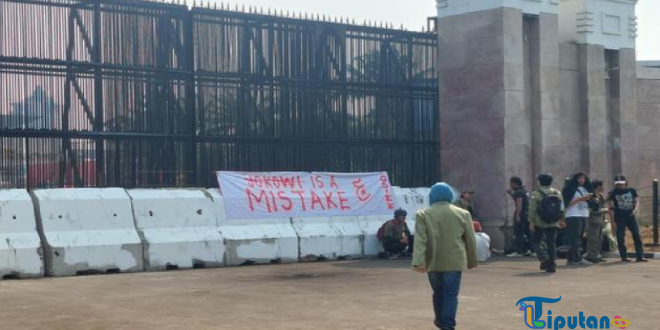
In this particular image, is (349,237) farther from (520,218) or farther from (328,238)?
(520,218)

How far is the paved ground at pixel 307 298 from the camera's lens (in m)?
10.8

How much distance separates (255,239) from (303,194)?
1787mm

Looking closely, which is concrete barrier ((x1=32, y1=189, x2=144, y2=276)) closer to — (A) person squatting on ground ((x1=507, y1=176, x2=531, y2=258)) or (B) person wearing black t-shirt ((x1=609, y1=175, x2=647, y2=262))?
(A) person squatting on ground ((x1=507, y1=176, x2=531, y2=258))

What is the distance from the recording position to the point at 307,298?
12.8 meters

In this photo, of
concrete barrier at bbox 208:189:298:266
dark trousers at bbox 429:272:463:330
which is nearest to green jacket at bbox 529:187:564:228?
concrete barrier at bbox 208:189:298:266

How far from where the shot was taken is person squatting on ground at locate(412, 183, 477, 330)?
31.4 ft

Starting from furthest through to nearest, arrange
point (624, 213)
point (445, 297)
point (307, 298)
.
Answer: point (624, 213), point (307, 298), point (445, 297)

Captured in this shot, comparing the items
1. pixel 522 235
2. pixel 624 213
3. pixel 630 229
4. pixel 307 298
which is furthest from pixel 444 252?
pixel 522 235

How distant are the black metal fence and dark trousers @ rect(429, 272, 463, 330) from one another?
9399 millimetres

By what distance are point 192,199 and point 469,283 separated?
18.7 ft

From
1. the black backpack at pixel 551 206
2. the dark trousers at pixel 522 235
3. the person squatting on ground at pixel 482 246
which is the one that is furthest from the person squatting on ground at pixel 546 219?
the dark trousers at pixel 522 235

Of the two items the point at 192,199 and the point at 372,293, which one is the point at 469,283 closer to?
the point at 372,293

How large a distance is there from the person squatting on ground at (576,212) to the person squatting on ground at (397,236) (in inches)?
122

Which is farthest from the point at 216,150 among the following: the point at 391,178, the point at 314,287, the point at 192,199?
the point at 314,287
